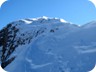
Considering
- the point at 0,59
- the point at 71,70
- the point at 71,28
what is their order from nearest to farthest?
1. the point at 71,70
2. the point at 0,59
3. the point at 71,28

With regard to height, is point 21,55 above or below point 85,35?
below

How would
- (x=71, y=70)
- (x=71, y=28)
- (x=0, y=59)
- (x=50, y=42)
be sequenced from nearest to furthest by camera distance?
(x=71, y=70) → (x=0, y=59) → (x=50, y=42) → (x=71, y=28)

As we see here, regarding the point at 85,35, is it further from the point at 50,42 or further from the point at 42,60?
the point at 42,60

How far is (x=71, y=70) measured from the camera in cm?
418

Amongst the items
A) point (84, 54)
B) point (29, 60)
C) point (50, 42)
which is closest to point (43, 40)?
point (50, 42)

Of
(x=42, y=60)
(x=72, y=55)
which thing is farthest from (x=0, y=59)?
(x=72, y=55)

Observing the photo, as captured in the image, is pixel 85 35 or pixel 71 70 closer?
pixel 71 70

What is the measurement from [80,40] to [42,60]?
69cm

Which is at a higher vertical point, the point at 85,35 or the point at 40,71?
the point at 85,35

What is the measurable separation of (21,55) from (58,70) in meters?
0.71

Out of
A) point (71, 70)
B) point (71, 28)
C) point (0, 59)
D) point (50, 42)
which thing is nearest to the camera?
point (71, 70)

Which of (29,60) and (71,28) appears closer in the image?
(29,60)

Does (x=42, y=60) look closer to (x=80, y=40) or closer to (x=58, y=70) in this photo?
(x=58, y=70)

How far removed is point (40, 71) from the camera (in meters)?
4.21
